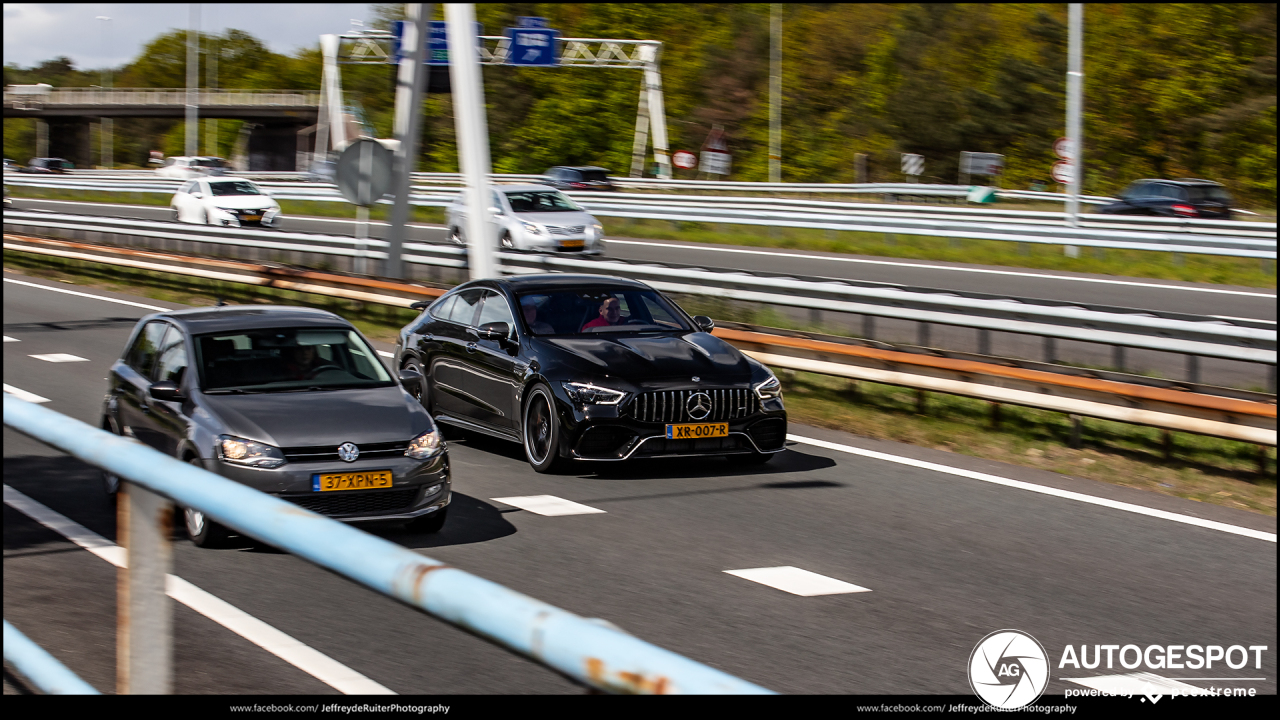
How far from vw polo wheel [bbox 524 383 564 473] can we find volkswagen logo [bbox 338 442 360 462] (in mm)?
2619

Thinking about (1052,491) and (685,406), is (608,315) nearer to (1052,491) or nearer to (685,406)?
(685,406)

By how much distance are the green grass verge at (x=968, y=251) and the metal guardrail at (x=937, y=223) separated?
1.09 ft

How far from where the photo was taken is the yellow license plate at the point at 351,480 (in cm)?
784

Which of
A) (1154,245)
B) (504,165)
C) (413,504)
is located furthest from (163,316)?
(504,165)

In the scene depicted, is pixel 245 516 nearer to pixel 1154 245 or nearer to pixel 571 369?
pixel 571 369

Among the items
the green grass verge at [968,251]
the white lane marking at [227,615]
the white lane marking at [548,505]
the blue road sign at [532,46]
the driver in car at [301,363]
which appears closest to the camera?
the white lane marking at [227,615]

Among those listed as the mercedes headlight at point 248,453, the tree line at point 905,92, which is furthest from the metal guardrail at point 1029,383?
the tree line at point 905,92

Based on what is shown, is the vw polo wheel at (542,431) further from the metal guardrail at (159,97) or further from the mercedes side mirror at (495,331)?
the metal guardrail at (159,97)

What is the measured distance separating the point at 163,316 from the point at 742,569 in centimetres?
440

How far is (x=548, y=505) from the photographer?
30.6ft

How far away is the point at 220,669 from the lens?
3020 millimetres

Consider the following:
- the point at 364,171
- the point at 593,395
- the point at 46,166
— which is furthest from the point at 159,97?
the point at 593,395

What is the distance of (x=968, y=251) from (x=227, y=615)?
2786 centimetres

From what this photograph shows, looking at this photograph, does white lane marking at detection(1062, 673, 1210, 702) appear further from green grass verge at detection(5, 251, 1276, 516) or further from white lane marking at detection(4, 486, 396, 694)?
green grass verge at detection(5, 251, 1276, 516)
